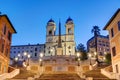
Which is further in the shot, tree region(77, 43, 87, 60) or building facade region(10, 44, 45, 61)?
building facade region(10, 44, 45, 61)

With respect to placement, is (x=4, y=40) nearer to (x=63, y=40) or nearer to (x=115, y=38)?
(x=115, y=38)

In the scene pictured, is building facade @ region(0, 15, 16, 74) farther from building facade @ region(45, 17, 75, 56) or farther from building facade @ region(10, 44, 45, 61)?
building facade @ region(10, 44, 45, 61)

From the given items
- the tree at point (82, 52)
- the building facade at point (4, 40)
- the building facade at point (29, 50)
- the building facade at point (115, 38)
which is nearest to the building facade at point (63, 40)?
the building facade at point (29, 50)

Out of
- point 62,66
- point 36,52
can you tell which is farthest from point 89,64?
point 36,52

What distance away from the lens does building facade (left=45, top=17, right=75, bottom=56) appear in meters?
90.6

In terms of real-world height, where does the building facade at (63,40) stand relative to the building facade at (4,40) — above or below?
above

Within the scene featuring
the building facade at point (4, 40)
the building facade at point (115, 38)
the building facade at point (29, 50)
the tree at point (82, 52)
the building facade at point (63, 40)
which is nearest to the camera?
the building facade at point (115, 38)

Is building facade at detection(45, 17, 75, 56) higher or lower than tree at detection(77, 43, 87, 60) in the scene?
higher

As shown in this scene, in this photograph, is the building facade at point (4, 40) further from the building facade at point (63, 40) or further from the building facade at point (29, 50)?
the building facade at point (29, 50)

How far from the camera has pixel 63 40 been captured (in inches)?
3831

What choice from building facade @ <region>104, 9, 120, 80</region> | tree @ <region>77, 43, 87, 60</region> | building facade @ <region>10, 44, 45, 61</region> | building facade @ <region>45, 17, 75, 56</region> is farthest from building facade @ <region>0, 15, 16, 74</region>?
building facade @ <region>10, 44, 45, 61</region>

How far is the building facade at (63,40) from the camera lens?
90594mm

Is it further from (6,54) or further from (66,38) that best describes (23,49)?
(6,54)

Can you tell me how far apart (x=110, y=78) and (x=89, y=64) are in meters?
14.9
